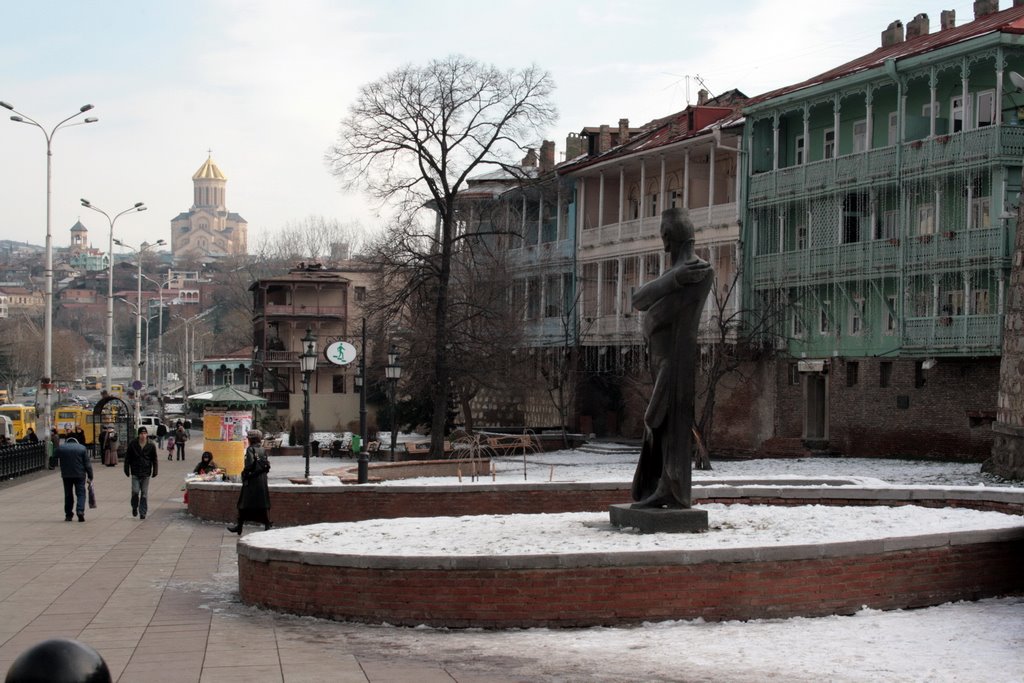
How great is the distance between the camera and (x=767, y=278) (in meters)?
42.2

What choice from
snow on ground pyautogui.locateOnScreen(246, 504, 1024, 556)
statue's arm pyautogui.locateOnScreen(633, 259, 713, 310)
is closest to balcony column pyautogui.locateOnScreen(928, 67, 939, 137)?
snow on ground pyautogui.locateOnScreen(246, 504, 1024, 556)

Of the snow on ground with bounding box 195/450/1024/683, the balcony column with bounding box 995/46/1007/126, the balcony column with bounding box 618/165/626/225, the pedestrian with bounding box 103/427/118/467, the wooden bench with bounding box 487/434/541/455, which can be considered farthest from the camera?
the balcony column with bounding box 618/165/626/225

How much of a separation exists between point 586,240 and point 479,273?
4.30 m

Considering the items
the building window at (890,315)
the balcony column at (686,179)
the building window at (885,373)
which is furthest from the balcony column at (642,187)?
the building window at (885,373)

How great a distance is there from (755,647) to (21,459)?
31.3 metres

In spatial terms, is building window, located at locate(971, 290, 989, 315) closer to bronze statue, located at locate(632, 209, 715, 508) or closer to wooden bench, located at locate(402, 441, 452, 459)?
wooden bench, located at locate(402, 441, 452, 459)

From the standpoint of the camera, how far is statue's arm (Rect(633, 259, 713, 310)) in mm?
13836

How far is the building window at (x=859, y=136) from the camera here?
39250mm


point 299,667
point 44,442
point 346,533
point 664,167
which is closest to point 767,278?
point 664,167

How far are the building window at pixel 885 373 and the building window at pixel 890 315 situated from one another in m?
0.86

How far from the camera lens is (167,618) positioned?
1277 centimetres

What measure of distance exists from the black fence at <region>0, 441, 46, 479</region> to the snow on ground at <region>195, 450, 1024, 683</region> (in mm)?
25057

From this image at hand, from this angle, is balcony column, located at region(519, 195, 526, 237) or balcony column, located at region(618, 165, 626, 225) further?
balcony column, located at region(519, 195, 526, 237)

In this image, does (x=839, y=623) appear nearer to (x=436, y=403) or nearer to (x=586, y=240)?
(x=436, y=403)
